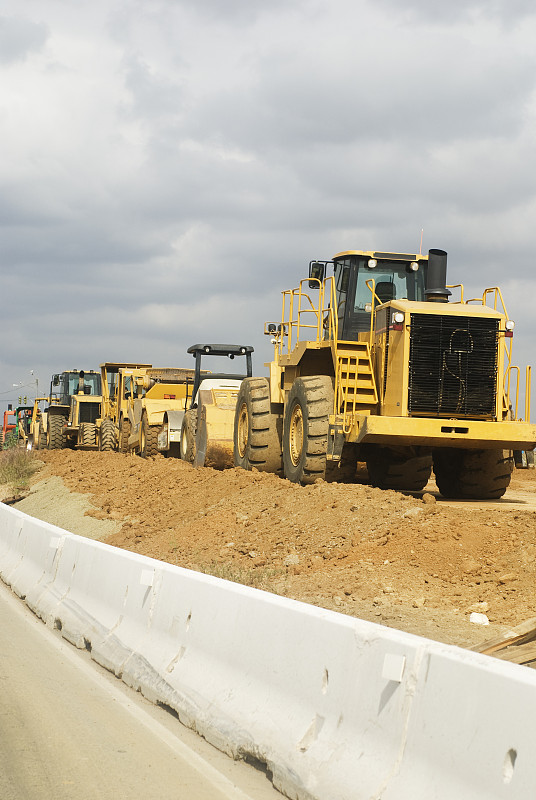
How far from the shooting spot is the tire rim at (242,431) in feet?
62.0

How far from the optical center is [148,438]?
1111 inches

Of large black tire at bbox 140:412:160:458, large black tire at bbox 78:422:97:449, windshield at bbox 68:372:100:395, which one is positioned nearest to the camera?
large black tire at bbox 140:412:160:458

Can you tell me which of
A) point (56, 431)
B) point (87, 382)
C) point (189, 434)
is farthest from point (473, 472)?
point (87, 382)

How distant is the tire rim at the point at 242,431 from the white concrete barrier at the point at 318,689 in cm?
1094

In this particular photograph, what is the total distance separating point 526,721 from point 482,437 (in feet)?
35.6

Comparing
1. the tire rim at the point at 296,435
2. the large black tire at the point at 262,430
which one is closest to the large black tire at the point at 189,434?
the large black tire at the point at 262,430

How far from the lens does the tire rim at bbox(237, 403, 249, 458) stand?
744 inches

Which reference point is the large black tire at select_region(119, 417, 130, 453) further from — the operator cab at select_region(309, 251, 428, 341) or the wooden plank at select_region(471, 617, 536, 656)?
the wooden plank at select_region(471, 617, 536, 656)

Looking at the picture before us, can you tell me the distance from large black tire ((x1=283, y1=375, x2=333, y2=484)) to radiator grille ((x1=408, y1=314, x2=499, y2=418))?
1420mm

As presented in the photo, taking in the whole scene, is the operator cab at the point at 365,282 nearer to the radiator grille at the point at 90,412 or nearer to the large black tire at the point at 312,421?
the large black tire at the point at 312,421

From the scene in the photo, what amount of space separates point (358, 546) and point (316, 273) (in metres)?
5.82

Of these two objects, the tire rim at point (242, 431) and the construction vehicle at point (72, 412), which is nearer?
the tire rim at point (242, 431)

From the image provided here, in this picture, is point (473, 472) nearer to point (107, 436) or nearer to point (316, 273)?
point (316, 273)

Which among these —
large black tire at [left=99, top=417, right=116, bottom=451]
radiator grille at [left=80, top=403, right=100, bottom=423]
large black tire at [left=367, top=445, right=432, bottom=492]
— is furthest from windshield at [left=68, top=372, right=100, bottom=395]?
large black tire at [left=367, top=445, right=432, bottom=492]
